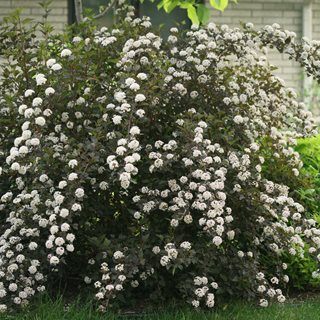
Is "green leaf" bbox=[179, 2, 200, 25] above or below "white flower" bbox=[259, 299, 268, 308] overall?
above

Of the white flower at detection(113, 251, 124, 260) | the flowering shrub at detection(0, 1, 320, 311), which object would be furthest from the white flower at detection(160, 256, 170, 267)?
the white flower at detection(113, 251, 124, 260)

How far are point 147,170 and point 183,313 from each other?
826 millimetres

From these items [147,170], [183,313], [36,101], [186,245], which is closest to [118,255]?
[186,245]

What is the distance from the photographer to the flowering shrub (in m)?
4.34

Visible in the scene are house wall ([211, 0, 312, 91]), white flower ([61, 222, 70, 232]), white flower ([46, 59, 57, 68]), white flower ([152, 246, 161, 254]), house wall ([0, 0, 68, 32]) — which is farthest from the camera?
house wall ([211, 0, 312, 91])

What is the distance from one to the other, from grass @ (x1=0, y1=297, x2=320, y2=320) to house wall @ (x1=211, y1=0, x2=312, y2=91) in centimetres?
596

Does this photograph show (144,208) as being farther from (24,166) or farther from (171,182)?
(24,166)

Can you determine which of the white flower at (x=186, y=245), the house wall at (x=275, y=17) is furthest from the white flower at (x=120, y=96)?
the house wall at (x=275, y=17)

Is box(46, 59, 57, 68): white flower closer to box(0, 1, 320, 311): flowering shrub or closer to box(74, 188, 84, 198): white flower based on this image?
box(0, 1, 320, 311): flowering shrub

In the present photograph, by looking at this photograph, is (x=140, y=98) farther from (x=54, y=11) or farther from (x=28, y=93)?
(x=54, y=11)

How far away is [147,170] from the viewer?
4738 millimetres

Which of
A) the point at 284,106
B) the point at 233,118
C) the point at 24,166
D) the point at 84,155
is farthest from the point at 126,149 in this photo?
the point at 284,106

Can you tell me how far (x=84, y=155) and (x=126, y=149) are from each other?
288 millimetres

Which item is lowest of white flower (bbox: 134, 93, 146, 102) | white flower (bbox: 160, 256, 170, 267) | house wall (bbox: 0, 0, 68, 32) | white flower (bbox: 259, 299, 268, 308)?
white flower (bbox: 259, 299, 268, 308)
